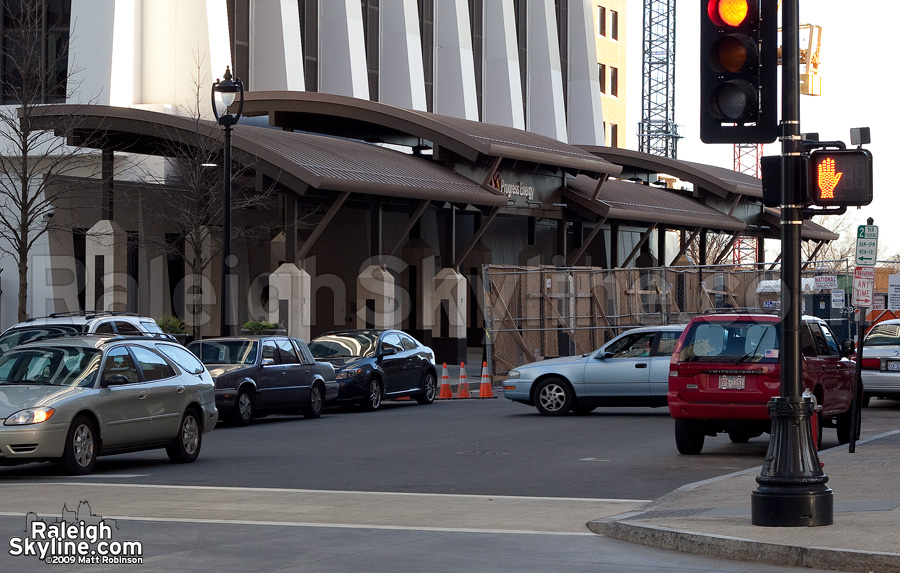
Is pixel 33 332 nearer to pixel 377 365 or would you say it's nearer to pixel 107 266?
pixel 377 365

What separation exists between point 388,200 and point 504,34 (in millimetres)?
22540

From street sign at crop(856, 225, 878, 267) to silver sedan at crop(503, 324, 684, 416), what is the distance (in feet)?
18.6

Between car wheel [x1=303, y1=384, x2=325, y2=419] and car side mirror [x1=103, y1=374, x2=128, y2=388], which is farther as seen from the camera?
car wheel [x1=303, y1=384, x2=325, y2=419]

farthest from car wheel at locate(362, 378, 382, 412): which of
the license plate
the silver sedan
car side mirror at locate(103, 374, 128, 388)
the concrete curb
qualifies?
the concrete curb

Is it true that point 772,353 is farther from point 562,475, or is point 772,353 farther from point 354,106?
point 354,106

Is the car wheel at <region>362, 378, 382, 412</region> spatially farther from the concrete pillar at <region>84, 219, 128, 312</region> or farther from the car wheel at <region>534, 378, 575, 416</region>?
the concrete pillar at <region>84, 219, 128, 312</region>

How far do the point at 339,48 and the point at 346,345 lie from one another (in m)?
25.7

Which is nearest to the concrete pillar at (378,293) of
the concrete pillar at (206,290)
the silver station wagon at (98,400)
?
the concrete pillar at (206,290)

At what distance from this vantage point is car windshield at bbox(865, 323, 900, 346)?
25.4 metres

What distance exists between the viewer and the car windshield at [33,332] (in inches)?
852

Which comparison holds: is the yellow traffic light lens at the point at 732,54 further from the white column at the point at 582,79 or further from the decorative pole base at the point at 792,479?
the white column at the point at 582,79

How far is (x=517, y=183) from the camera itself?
44.6 metres

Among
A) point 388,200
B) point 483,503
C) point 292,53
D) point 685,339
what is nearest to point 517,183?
point 388,200

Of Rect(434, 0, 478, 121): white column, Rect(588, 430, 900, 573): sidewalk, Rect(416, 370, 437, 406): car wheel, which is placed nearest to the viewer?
Rect(588, 430, 900, 573): sidewalk
